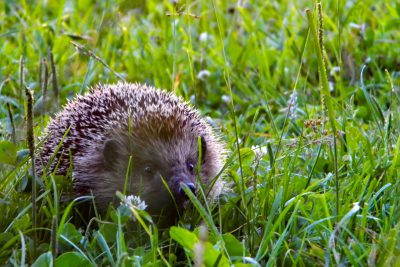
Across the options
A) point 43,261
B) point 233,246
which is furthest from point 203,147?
point 43,261

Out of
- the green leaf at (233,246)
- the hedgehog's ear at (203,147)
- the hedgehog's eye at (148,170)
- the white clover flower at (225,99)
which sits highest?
the white clover flower at (225,99)

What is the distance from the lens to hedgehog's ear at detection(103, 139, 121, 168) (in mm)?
5020

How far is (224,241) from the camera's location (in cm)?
404

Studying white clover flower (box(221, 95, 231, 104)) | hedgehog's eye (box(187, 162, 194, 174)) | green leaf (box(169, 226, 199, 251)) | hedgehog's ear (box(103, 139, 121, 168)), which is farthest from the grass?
hedgehog's ear (box(103, 139, 121, 168))

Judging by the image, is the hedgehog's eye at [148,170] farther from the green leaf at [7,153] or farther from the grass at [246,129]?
the green leaf at [7,153]

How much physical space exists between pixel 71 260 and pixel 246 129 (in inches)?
118

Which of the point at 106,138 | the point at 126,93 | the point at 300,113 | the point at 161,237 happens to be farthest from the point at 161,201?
the point at 300,113

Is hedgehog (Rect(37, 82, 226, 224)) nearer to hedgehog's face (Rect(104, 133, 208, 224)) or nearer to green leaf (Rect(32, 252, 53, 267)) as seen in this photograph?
hedgehog's face (Rect(104, 133, 208, 224))

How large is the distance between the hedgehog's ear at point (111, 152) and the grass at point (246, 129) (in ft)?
1.54

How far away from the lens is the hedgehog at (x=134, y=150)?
15.8 feet

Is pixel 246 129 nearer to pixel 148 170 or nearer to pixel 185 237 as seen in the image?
pixel 148 170

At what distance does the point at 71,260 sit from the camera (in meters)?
3.85

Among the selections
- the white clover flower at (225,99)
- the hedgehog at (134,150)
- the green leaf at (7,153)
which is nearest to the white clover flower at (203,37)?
the white clover flower at (225,99)

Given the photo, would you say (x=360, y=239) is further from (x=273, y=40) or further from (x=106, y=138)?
(x=273, y=40)
